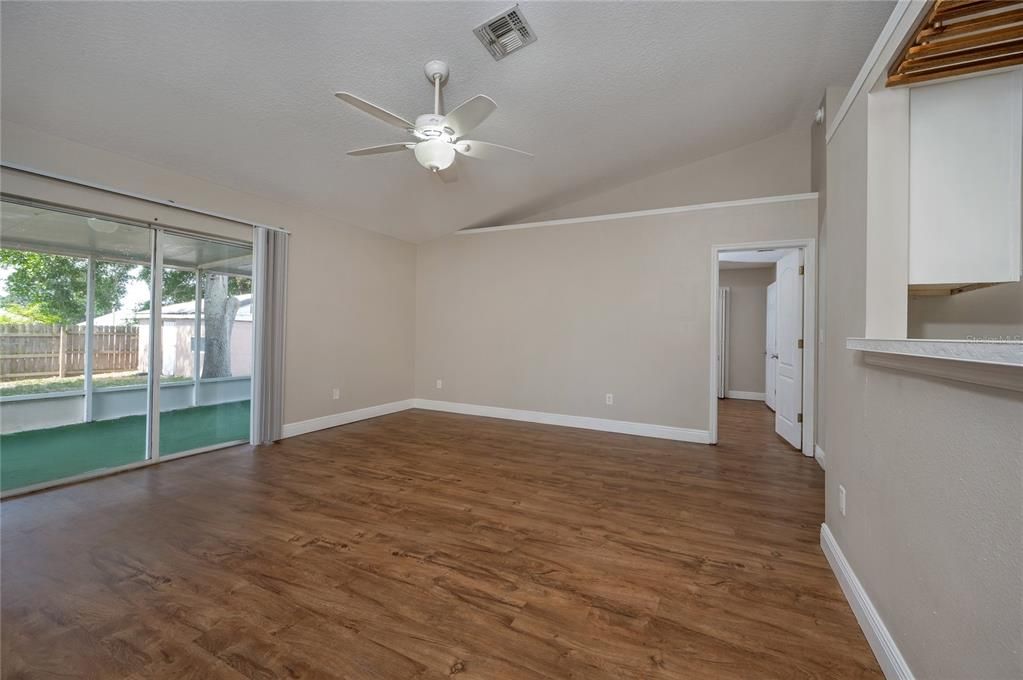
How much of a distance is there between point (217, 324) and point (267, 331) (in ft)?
1.49

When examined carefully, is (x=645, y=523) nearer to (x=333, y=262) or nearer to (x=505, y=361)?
(x=505, y=361)

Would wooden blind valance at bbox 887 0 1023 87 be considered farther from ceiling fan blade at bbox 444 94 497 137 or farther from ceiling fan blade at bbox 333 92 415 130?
ceiling fan blade at bbox 333 92 415 130

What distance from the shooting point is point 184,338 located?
12.3ft

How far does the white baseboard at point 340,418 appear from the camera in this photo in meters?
4.46

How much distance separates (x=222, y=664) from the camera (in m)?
1.41

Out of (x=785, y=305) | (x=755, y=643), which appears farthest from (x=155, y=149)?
(x=785, y=305)

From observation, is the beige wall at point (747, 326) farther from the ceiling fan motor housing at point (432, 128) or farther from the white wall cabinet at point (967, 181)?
the ceiling fan motor housing at point (432, 128)

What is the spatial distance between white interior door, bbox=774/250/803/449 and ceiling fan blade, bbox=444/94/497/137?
3697 mm

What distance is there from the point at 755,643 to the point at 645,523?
989 mm

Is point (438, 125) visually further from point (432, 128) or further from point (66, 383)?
point (66, 383)

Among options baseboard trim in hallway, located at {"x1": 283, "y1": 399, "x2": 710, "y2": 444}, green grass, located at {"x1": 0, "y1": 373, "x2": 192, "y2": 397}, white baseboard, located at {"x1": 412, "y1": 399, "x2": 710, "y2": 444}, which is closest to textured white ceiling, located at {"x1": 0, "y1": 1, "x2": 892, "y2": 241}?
green grass, located at {"x1": 0, "y1": 373, "x2": 192, "y2": 397}

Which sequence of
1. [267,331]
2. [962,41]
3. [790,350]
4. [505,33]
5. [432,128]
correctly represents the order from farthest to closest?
1. [790,350]
2. [267,331]
3. [505,33]
4. [432,128]
5. [962,41]

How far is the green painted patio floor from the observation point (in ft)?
10.3

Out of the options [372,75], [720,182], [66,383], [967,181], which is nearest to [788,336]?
[720,182]
